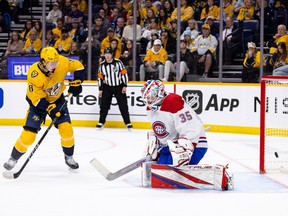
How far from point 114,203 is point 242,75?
5.70 metres

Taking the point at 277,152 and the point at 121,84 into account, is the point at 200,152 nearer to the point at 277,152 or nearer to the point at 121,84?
the point at 277,152

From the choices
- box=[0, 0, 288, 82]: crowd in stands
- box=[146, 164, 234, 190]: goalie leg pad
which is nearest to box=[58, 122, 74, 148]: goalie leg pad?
box=[146, 164, 234, 190]: goalie leg pad

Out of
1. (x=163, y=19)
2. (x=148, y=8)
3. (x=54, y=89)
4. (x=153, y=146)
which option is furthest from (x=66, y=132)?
(x=148, y=8)

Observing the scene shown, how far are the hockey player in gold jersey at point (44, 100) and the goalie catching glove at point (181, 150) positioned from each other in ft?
4.13

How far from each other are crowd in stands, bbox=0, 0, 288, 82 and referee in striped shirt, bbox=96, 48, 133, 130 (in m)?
0.71

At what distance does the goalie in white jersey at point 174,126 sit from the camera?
17.1 feet

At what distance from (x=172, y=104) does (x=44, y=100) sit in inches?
49.3

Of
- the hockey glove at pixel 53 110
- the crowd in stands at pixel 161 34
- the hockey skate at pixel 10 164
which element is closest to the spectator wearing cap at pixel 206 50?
the crowd in stands at pixel 161 34

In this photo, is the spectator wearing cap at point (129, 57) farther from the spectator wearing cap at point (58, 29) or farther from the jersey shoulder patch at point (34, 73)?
the jersey shoulder patch at point (34, 73)

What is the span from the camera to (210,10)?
10984mm

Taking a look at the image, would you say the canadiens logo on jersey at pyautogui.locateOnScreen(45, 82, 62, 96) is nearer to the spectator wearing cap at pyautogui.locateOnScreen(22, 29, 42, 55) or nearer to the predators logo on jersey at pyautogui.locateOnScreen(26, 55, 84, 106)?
the predators logo on jersey at pyautogui.locateOnScreen(26, 55, 84, 106)

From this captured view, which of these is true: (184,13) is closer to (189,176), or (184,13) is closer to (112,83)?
(112,83)

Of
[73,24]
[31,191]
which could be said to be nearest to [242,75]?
[73,24]

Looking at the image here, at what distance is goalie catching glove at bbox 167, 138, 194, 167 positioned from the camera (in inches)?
203
